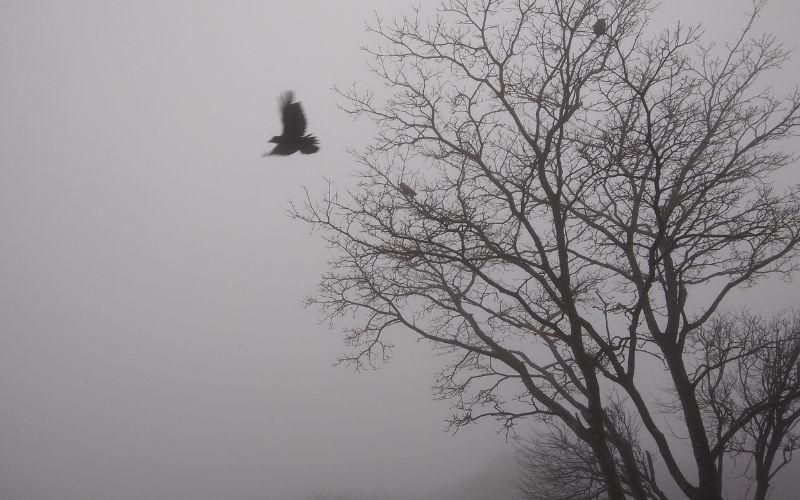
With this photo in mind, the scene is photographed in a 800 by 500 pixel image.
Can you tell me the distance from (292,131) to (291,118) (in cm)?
19

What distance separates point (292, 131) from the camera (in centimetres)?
572

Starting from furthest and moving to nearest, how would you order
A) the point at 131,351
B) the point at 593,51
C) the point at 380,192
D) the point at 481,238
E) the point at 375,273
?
the point at 131,351
the point at 375,273
the point at 380,192
the point at 593,51
the point at 481,238

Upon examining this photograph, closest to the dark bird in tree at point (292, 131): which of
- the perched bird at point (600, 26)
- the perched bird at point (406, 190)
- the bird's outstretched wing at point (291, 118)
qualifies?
the bird's outstretched wing at point (291, 118)

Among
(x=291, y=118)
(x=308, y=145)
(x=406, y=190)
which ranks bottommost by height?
(x=406, y=190)

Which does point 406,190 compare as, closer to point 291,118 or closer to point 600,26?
point 291,118

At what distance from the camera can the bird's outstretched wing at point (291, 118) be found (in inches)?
224

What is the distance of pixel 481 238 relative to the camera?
17.2 ft

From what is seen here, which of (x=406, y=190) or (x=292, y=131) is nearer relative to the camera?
(x=292, y=131)

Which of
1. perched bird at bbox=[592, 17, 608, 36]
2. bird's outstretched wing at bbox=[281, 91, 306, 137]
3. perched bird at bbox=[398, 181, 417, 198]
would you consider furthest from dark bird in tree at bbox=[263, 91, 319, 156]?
perched bird at bbox=[592, 17, 608, 36]

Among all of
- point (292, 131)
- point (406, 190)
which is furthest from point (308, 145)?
point (406, 190)

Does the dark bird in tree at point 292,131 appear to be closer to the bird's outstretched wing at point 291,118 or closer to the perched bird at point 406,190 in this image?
the bird's outstretched wing at point 291,118

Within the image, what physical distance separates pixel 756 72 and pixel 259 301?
199295 mm

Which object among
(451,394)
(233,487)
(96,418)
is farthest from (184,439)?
(451,394)

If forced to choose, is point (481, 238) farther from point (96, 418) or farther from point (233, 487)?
point (96, 418)
